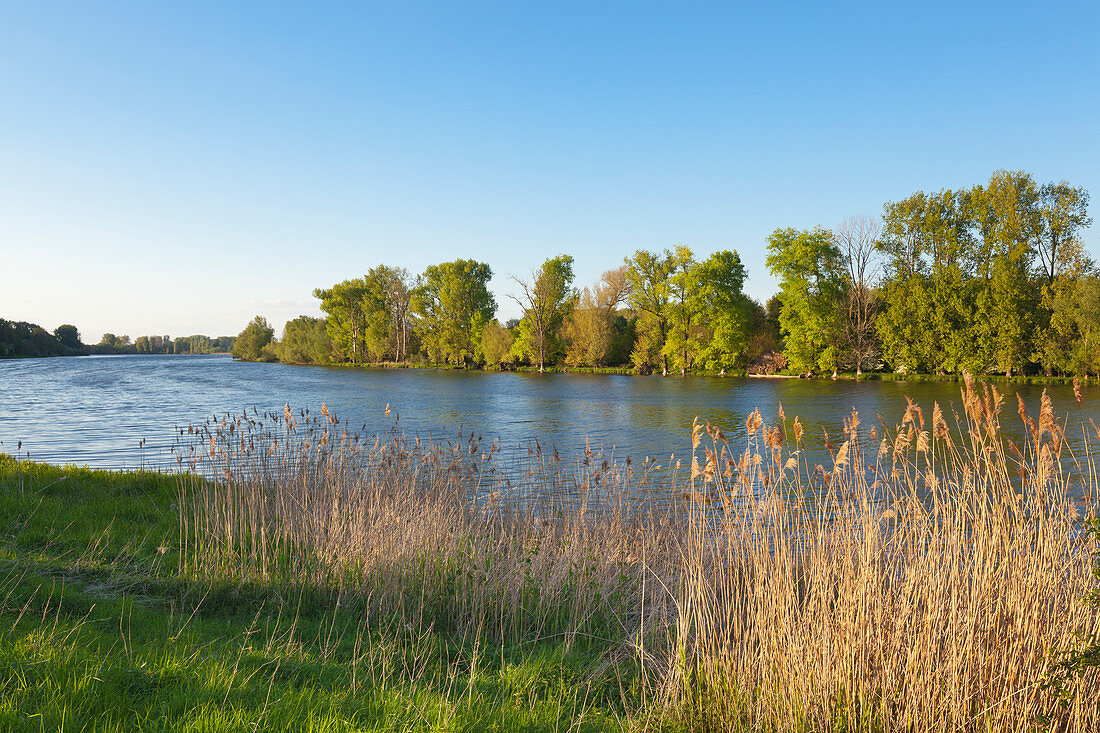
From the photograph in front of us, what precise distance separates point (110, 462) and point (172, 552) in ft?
35.4

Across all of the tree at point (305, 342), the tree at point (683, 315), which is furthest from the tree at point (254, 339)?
the tree at point (683, 315)

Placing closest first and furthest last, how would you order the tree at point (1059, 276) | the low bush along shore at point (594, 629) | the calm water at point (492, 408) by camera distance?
the low bush along shore at point (594, 629) < the calm water at point (492, 408) < the tree at point (1059, 276)

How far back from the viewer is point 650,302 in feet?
191

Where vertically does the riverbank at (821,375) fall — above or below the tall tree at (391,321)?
below

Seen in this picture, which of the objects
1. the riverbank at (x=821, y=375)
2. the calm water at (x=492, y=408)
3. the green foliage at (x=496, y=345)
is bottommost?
the calm water at (x=492, y=408)

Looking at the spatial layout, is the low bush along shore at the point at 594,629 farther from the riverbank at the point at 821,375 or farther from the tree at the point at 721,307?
the tree at the point at 721,307

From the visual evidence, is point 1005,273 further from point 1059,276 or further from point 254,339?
point 254,339

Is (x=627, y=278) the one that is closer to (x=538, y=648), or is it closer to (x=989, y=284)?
(x=989, y=284)

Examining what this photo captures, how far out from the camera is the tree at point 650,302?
5744 cm

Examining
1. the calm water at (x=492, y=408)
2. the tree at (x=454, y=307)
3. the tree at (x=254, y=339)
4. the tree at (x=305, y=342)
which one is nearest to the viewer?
the calm water at (x=492, y=408)

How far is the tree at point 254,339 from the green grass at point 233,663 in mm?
120722

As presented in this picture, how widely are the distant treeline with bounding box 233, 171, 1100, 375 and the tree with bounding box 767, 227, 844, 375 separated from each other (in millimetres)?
105

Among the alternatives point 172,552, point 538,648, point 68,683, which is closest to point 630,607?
point 538,648

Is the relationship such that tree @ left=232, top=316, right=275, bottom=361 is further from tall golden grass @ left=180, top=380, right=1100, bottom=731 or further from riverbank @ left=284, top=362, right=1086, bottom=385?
tall golden grass @ left=180, top=380, right=1100, bottom=731
